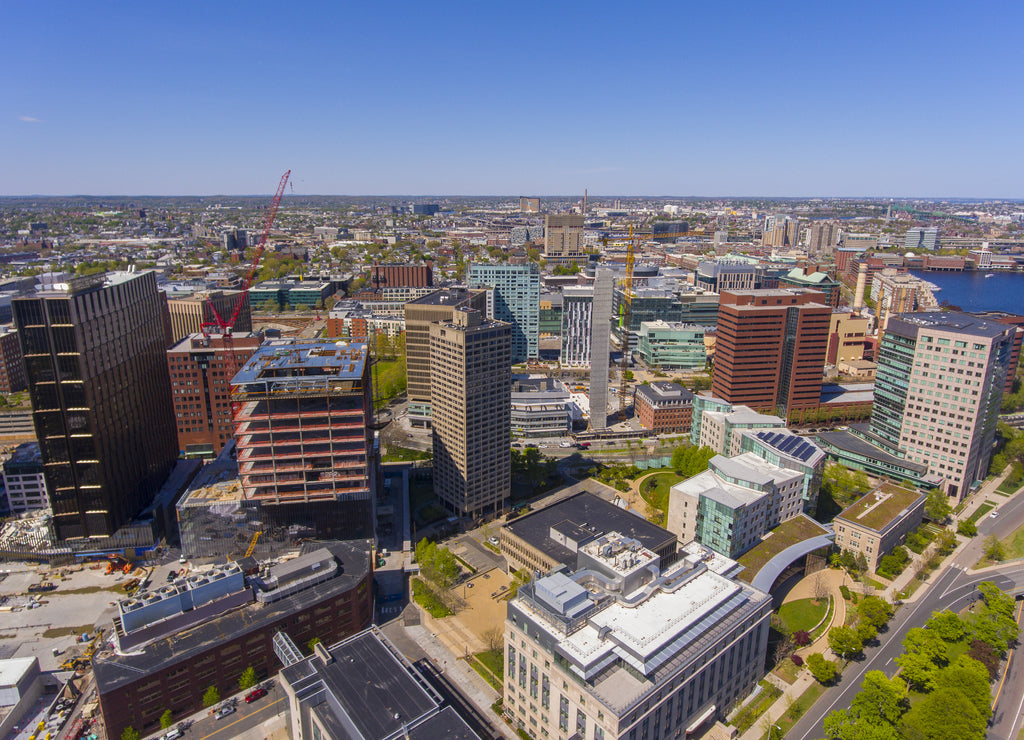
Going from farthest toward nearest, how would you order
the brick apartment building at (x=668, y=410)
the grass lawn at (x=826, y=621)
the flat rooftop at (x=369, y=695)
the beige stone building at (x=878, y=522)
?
the brick apartment building at (x=668, y=410) < the beige stone building at (x=878, y=522) < the grass lawn at (x=826, y=621) < the flat rooftop at (x=369, y=695)

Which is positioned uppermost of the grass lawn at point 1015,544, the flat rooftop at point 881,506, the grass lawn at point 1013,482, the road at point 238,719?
the flat rooftop at point 881,506

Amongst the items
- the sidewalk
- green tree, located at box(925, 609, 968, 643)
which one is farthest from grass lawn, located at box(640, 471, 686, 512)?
green tree, located at box(925, 609, 968, 643)

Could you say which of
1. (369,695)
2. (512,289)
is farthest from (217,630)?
(512,289)

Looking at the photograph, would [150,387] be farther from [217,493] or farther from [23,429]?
[23,429]

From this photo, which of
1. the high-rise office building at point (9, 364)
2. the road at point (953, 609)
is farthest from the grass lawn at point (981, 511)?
the high-rise office building at point (9, 364)

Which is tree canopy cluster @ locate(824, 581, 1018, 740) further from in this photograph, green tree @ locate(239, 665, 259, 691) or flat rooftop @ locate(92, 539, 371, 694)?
green tree @ locate(239, 665, 259, 691)

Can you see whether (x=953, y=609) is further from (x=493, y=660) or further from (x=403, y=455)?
(x=403, y=455)

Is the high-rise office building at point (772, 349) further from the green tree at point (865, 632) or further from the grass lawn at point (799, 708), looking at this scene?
the grass lawn at point (799, 708)
